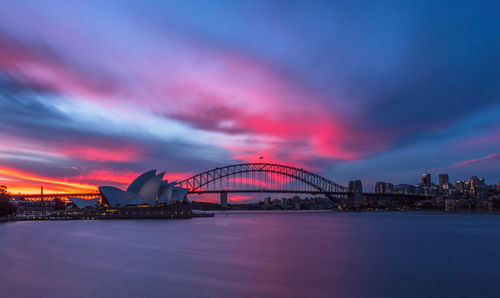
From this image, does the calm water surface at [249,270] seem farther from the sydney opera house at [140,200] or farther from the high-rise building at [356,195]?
the high-rise building at [356,195]

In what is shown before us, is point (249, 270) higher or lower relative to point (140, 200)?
lower

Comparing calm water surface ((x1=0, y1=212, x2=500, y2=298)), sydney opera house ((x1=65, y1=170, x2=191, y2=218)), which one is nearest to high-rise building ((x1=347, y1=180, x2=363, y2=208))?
sydney opera house ((x1=65, y1=170, x2=191, y2=218))

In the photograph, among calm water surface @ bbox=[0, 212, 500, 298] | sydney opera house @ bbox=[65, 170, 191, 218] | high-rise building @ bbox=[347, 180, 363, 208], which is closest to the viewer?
calm water surface @ bbox=[0, 212, 500, 298]

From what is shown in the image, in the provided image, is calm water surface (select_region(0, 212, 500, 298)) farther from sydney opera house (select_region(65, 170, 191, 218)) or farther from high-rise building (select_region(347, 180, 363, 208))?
high-rise building (select_region(347, 180, 363, 208))

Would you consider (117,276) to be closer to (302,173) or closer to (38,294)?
(38,294)

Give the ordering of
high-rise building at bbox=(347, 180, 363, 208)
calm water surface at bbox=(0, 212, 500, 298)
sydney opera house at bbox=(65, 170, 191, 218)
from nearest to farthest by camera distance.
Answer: calm water surface at bbox=(0, 212, 500, 298) < sydney opera house at bbox=(65, 170, 191, 218) < high-rise building at bbox=(347, 180, 363, 208)

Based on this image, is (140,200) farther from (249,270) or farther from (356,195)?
(356,195)

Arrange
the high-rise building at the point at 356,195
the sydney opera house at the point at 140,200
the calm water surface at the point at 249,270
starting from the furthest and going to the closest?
the high-rise building at the point at 356,195 → the sydney opera house at the point at 140,200 → the calm water surface at the point at 249,270

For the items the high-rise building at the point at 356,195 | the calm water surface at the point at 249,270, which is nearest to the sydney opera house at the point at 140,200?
the calm water surface at the point at 249,270

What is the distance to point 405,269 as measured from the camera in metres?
16.2

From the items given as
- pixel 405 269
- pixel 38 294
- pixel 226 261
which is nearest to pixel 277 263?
pixel 226 261

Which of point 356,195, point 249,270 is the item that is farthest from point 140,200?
point 356,195

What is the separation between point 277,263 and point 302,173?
10307 cm

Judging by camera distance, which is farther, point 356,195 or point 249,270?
point 356,195
